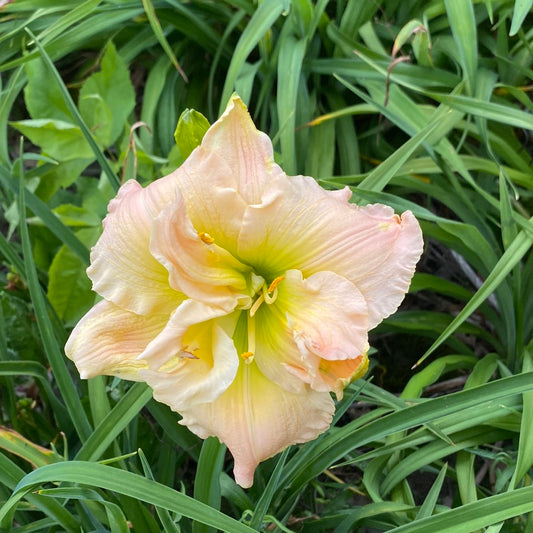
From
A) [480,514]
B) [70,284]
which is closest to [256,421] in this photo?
[480,514]

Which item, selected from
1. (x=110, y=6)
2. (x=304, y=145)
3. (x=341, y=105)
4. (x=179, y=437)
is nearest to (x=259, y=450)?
(x=179, y=437)

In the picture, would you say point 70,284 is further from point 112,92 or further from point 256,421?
point 256,421

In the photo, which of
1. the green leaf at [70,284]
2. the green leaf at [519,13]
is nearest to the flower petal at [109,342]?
the green leaf at [70,284]

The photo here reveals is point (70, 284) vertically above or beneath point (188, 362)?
beneath

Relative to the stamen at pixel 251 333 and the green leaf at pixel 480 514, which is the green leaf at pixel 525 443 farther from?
the stamen at pixel 251 333

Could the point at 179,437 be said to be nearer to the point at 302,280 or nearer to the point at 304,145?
the point at 302,280

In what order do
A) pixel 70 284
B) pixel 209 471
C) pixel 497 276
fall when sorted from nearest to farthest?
pixel 209 471
pixel 497 276
pixel 70 284
